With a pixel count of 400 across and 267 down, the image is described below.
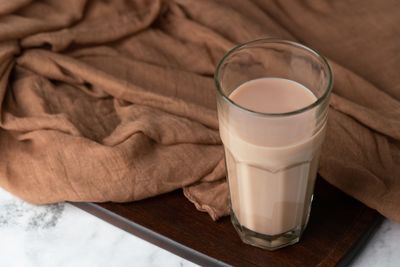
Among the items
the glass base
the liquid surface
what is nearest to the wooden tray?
the glass base

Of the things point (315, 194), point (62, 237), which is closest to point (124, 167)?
point (62, 237)

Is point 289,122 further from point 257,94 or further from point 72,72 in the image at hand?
point 72,72

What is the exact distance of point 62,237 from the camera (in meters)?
0.79

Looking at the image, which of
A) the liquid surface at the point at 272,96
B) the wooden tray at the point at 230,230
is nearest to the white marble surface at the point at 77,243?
the wooden tray at the point at 230,230

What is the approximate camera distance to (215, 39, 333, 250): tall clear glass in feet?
2.06

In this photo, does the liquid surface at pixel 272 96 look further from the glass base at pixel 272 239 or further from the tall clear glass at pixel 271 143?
the glass base at pixel 272 239

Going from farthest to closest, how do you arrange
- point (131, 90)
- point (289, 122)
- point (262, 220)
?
point (131, 90) < point (262, 220) < point (289, 122)

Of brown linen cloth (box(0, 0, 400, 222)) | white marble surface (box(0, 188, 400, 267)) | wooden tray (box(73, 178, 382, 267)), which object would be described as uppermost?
brown linen cloth (box(0, 0, 400, 222))

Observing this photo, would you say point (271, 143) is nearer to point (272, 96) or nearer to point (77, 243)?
point (272, 96)

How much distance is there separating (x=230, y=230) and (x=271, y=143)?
0.16 m

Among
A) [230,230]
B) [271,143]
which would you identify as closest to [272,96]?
[271,143]

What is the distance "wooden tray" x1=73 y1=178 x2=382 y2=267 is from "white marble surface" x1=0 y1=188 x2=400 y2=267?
12mm

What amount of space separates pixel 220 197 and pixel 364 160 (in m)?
0.16

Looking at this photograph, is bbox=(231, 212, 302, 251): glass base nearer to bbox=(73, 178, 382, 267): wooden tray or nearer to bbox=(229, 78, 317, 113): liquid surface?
bbox=(73, 178, 382, 267): wooden tray
